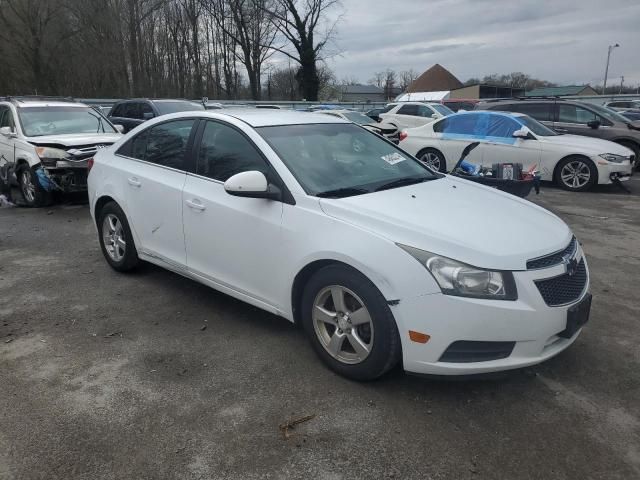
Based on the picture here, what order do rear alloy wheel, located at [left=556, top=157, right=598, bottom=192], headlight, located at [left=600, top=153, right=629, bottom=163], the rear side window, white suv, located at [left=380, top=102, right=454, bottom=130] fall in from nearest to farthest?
the rear side window → headlight, located at [left=600, top=153, right=629, bottom=163] → rear alloy wheel, located at [left=556, top=157, right=598, bottom=192] → white suv, located at [left=380, top=102, right=454, bottom=130]

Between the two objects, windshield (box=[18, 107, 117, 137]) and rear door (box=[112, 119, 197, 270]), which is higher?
windshield (box=[18, 107, 117, 137])

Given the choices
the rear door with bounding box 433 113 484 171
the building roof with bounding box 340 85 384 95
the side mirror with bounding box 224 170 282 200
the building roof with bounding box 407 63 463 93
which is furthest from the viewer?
the building roof with bounding box 340 85 384 95

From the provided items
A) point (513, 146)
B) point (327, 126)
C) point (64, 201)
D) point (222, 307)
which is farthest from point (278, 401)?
point (513, 146)

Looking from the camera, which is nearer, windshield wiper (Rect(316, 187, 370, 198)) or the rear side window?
windshield wiper (Rect(316, 187, 370, 198))

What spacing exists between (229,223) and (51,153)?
228 inches

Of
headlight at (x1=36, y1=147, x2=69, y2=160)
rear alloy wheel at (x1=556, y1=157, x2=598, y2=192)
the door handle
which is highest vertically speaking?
headlight at (x1=36, y1=147, x2=69, y2=160)

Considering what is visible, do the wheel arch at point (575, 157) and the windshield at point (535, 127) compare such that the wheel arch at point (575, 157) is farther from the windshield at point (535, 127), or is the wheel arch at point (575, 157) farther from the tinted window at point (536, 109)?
the tinted window at point (536, 109)

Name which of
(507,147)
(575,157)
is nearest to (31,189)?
(507,147)

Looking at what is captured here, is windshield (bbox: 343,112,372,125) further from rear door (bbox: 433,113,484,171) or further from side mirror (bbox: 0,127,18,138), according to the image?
side mirror (bbox: 0,127,18,138)

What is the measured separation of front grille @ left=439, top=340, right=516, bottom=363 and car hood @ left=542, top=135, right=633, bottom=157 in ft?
28.3

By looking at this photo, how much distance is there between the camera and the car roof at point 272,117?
3918 millimetres

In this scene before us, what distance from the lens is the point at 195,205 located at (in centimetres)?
388

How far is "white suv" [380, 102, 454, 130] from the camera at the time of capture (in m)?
17.5

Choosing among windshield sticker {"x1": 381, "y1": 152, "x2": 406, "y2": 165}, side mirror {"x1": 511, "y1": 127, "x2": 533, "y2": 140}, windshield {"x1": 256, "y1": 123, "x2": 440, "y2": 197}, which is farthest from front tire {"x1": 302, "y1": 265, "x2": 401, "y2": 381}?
side mirror {"x1": 511, "y1": 127, "x2": 533, "y2": 140}
